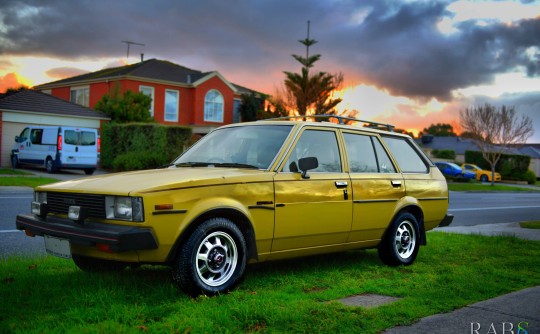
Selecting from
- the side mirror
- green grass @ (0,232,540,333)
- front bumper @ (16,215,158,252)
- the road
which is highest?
the side mirror

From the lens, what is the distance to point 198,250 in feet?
15.8

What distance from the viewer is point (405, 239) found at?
7133 mm

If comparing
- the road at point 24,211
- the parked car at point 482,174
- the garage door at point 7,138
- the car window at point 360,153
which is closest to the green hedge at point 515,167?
the parked car at point 482,174

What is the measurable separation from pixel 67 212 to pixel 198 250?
4.29 ft

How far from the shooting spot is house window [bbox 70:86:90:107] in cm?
4125

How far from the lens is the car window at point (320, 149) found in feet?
19.7

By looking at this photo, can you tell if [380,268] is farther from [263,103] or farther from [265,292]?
[263,103]

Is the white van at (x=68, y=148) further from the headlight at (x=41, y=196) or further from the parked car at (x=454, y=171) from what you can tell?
the parked car at (x=454, y=171)

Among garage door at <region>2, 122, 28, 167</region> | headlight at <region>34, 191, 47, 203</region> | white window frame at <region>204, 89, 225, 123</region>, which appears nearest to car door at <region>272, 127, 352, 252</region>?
headlight at <region>34, 191, 47, 203</region>

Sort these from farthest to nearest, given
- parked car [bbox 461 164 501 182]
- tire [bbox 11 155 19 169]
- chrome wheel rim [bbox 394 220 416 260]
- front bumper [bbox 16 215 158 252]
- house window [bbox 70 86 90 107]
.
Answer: parked car [bbox 461 164 501 182] → house window [bbox 70 86 90 107] → tire [bbox 11 155 19 169] → chrome wheel rim [bbox 394 220 416 260] → front bumper [bbox 16 215 158 252]

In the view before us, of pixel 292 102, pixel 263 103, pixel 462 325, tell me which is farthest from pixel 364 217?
pixel 263 103

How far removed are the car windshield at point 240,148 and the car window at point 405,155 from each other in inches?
75.9

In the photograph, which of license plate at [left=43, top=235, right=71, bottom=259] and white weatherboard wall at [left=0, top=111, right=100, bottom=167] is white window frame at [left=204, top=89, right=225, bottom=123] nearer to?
white weatherboard wall at [left=0, top=111, right=100, bottom=167]

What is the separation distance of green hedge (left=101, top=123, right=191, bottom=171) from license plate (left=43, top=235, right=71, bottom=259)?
21714 millimetres
